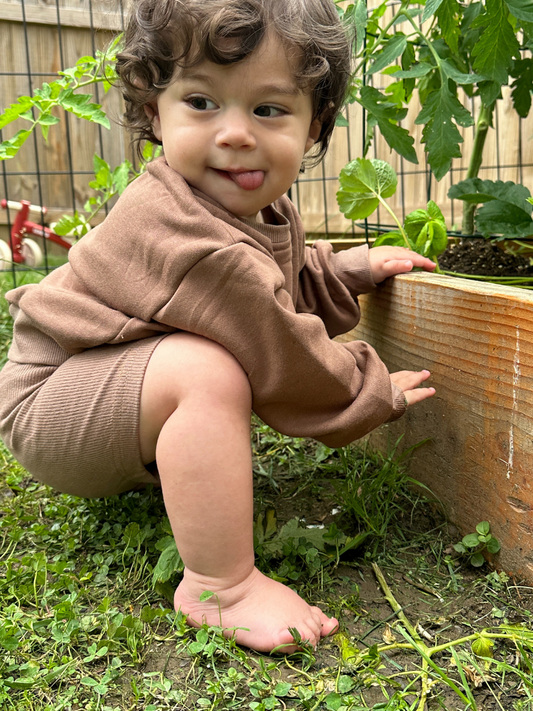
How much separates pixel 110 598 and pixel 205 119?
2.75 ft

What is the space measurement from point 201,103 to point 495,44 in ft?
1.78

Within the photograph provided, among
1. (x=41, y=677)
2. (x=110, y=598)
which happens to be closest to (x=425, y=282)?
(x=110, y=598)

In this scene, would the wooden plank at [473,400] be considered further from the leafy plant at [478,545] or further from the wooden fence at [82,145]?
the wooden fence at [82,145]

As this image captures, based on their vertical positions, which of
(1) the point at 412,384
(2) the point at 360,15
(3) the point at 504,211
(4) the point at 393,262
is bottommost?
(1) the point at 412,384

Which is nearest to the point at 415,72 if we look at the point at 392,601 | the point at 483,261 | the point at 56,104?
the point at 483,261

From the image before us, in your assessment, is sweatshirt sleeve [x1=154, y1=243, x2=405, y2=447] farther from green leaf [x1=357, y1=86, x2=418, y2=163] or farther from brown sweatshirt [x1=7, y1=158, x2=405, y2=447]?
green leaf [x1=357, y1=86, x2=418, y2=163]

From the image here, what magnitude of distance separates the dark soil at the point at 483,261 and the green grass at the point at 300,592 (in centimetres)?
58

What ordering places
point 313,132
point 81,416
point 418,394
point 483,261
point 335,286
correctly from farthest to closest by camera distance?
point 483,261 → point 335,286 → point 313,132 → point 418,394 → point 81,416

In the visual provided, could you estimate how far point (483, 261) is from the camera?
1773 mm

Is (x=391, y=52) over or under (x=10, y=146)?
over

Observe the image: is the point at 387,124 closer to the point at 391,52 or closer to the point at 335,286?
the point at 391,52

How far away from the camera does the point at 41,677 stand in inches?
37.0

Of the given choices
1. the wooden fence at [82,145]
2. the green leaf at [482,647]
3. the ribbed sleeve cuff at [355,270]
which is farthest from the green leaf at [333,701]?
the wooden fence at [82,145]

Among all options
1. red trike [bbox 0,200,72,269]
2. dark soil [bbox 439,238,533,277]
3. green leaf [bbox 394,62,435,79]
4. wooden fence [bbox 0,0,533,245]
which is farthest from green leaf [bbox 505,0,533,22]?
red trike [bbox 0,200,72,269]
